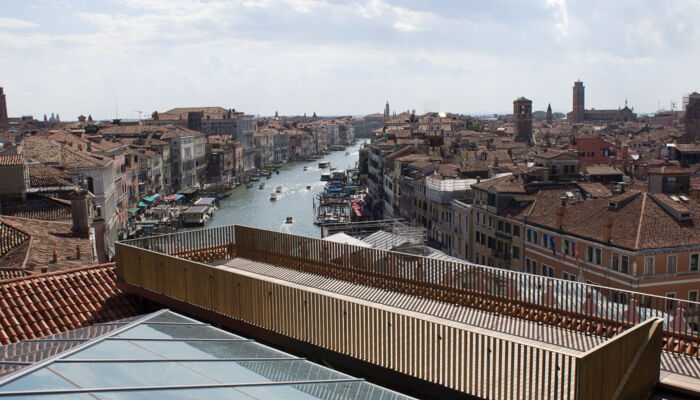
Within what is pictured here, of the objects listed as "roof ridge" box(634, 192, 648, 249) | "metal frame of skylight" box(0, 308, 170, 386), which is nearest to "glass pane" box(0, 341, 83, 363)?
"metal frame of skylight" box(0, 308, 170, 386)

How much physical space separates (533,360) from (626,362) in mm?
963

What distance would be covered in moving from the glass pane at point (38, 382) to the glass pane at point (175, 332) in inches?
66.6

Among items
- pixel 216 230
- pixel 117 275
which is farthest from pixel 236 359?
pixel 216 230

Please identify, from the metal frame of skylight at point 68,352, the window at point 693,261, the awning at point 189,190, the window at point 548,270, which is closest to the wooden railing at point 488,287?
the metal frame of skylight at point 68,352

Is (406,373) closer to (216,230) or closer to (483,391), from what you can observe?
(483,391)

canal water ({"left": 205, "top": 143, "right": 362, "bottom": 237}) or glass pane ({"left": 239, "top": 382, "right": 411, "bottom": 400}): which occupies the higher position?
glass pane ({"left": 239, "top": 382, "right": 411, "bottom": 400})

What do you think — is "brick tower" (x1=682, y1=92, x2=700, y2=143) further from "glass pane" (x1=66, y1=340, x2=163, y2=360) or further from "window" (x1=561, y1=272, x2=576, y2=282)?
"glass pane" (x1=66, y1=340, x2=163, y2=360)

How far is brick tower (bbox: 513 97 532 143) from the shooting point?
93.2 metres

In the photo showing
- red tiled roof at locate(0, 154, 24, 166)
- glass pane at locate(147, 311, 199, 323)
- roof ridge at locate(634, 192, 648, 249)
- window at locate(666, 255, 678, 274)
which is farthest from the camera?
window at locate(666, 255, 678, 274)

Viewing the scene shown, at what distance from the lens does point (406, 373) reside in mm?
7809

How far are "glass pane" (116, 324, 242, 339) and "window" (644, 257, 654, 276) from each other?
21.5 metres

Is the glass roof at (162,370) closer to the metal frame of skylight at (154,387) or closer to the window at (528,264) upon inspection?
the metal frame of skylight at (154,387)

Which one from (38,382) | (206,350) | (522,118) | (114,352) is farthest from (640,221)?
(522,118)

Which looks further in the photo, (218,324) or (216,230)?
(216,230)
